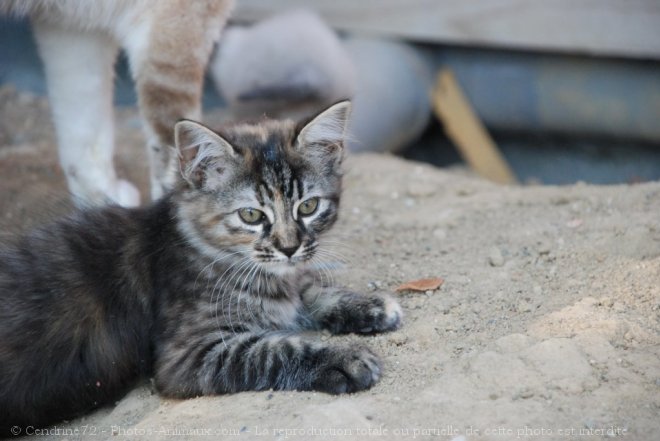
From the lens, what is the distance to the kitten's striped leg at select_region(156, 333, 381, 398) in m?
Result: 3.20

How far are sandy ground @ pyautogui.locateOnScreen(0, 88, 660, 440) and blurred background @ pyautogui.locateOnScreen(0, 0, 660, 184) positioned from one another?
1.52 meters

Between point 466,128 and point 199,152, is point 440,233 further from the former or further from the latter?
point 466,128

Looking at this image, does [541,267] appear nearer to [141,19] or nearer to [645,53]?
[141,19]

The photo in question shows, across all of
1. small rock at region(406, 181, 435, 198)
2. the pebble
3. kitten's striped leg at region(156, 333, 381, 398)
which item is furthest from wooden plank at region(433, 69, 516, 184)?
kitten's striped leg at region(156, 333, 381, 398)

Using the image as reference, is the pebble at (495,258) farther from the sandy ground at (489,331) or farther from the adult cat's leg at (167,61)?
the adult cat's leg at (167,61)

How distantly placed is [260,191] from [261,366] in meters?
0.69

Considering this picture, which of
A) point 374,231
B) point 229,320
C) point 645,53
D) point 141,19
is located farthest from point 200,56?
point 645,53

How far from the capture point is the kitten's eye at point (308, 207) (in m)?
3.54

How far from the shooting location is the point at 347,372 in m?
3.19

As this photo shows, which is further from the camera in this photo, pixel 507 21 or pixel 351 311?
pixel 507 21

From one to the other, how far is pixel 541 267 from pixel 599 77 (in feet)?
9.65

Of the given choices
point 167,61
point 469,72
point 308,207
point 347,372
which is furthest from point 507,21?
point 347,372

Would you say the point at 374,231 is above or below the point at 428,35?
below

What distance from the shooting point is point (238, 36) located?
666cm
